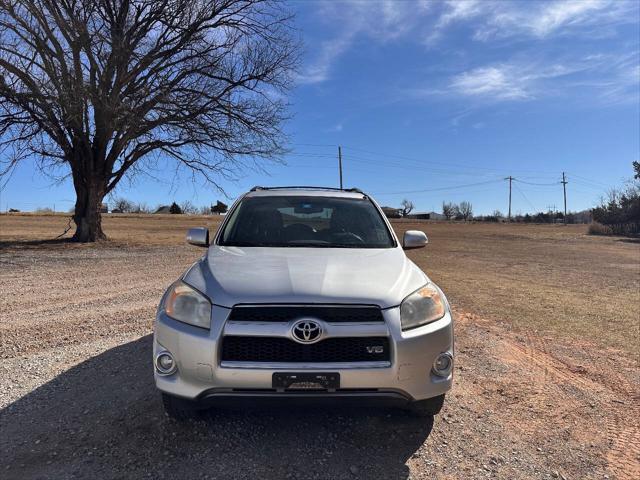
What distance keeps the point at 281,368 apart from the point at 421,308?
100 cm

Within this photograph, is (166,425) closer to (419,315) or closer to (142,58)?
(419,315)

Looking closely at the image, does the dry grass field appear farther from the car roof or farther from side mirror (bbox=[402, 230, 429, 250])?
the car roof

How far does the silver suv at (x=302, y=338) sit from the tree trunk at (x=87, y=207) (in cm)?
1704

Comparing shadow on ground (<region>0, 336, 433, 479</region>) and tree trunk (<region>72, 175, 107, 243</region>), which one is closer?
shadow on ground (<region>0, 336, 433, 479</region>)

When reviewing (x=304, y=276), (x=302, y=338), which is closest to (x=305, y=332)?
(x=302, y=338)

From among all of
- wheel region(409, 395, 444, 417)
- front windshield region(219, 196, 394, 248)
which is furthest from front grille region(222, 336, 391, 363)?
front windshield region(219, 196, 394, 248)

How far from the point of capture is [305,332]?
2.85 meters

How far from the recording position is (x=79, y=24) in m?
14.8

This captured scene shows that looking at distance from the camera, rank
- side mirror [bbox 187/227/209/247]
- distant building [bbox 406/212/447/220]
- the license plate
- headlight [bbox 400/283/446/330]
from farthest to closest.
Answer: distant building [bbox 406/212/447/220], side mirror [bbox 187/227/209/247], headlight [bbox 400/283/446/330], the license plate

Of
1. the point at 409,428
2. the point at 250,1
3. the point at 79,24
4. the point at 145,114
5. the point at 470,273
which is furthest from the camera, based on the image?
the point at 250,1

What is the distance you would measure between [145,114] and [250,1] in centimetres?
595

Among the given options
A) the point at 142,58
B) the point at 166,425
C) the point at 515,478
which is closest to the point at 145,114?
the point at 142,58

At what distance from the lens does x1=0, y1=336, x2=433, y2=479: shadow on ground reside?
2834mm

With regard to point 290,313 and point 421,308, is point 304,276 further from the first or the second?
point 421,308
